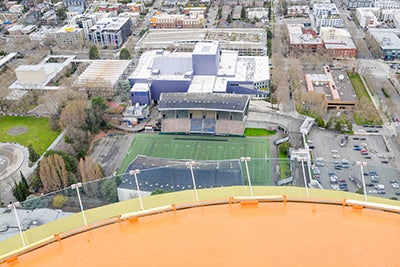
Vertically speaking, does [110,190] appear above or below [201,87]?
above

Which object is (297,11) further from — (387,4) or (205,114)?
(205,114)

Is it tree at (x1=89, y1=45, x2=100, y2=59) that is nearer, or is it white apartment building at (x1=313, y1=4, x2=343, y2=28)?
tree at (x1=89, y1=45, x2=100, y2=59)

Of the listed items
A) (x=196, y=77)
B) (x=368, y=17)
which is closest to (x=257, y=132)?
(x=196, y=77)

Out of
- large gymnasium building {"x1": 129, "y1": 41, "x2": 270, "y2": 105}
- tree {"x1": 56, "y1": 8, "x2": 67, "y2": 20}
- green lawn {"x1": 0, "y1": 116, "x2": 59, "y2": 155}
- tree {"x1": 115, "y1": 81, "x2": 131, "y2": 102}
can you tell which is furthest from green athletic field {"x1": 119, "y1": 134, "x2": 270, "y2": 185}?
tree {"x1": 56, "y1": 8, "x2": 67, "y2": 20}

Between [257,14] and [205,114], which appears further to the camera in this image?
[257,14]

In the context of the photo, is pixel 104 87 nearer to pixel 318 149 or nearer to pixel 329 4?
pixel 318 149

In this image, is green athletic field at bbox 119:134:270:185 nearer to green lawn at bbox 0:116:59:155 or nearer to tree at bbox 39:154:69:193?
tree at bbox 39:154:69:193
